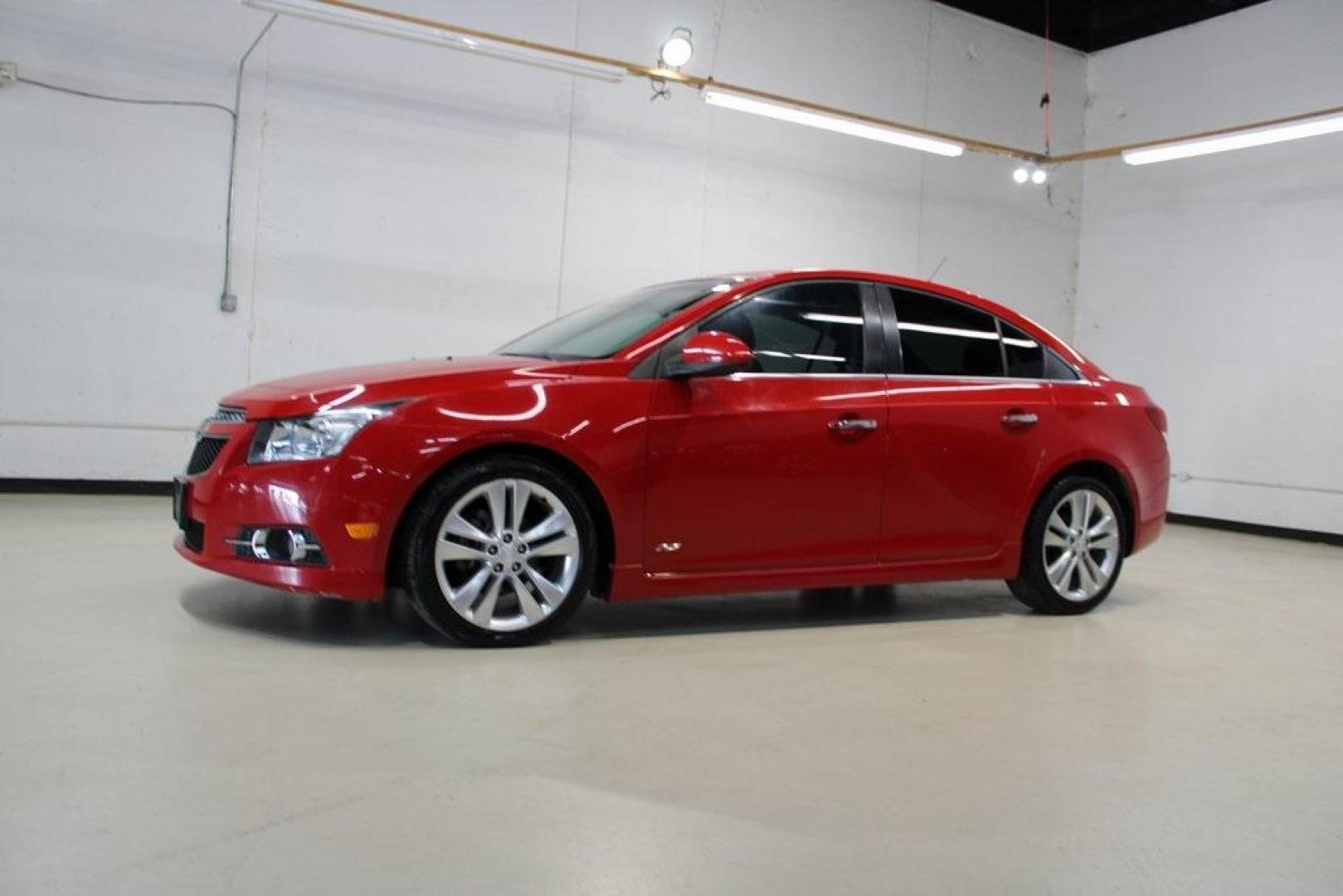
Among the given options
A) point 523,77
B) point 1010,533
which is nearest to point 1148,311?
point 523,77

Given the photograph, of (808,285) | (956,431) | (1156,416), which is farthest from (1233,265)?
(808,285)

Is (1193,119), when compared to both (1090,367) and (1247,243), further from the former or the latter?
(1090,367)

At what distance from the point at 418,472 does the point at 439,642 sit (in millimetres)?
585

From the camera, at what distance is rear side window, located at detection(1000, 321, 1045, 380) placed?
4.56m

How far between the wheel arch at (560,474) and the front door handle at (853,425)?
907 mm

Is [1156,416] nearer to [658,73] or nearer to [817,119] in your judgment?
[817,119]

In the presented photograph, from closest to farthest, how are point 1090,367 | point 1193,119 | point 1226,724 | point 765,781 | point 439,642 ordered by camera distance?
1. point 765,781
2. point 1226,724
3. point 439,642
4. point 1090,367
5. point 1193,119

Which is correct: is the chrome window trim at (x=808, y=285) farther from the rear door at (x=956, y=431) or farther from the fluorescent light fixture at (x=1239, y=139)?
the fluorescent light fixture at (x=1239, y=139)

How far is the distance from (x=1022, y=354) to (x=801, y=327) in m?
1.09

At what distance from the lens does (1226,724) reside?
315 cm

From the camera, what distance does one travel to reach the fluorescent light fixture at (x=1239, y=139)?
7242 millimetres

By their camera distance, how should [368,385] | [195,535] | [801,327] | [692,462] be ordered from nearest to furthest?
[368,385]
[195,535]
[692,462]
[801,327]

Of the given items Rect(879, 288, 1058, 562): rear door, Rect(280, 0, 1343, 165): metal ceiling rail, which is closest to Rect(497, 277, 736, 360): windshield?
Rect(879, 288, 1058, 562): rear door

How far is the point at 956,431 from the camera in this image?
13.9 feet
